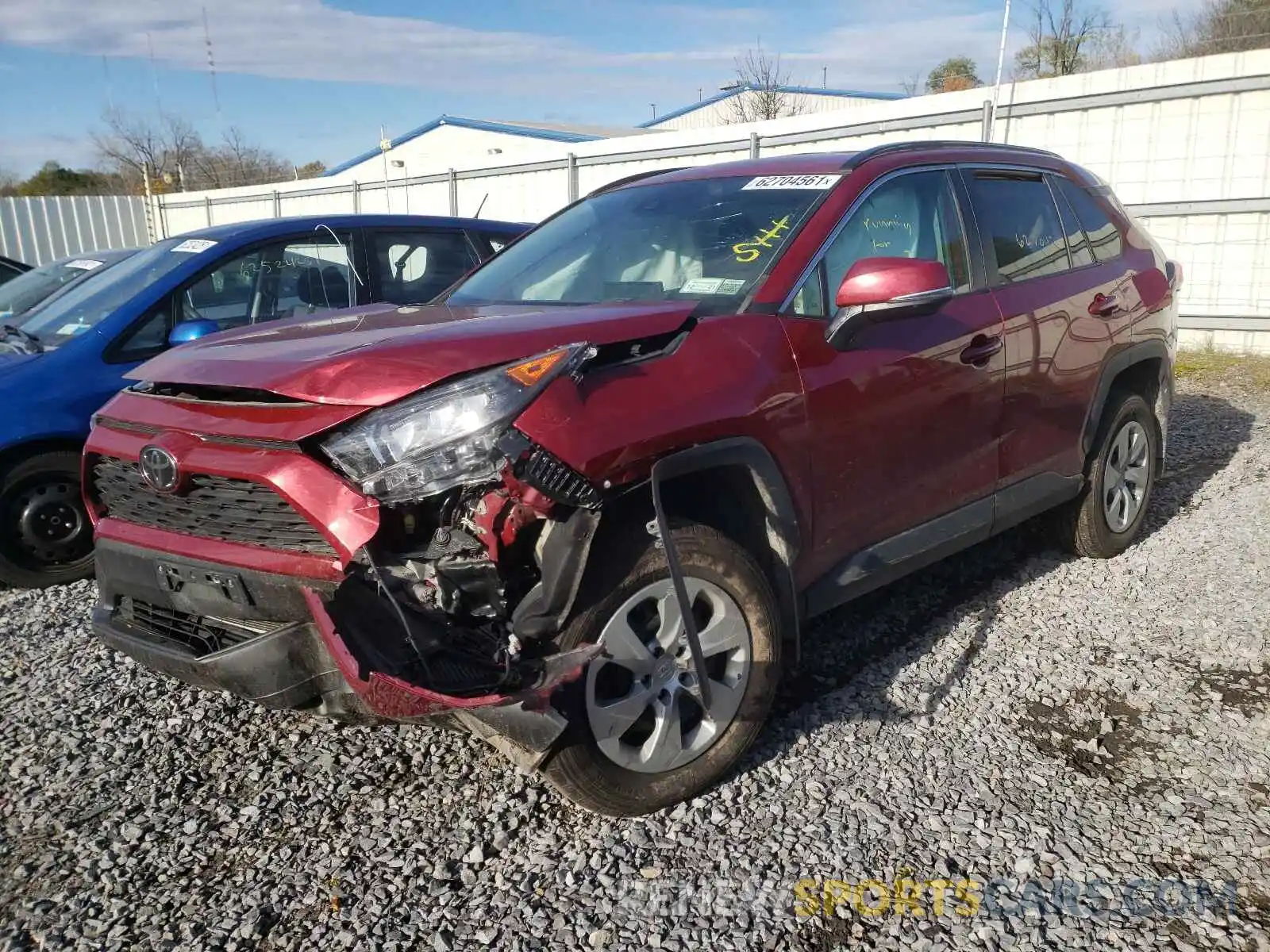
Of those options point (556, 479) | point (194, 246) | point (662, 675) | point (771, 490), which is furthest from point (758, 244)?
point (194, 246)

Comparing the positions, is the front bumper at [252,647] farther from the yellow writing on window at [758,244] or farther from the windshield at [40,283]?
the windshield at [40,283]

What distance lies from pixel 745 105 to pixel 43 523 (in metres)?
27.8

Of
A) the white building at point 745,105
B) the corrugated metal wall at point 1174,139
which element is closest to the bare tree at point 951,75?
the white building at point 745,105

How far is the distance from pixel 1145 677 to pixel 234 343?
11.6 ft

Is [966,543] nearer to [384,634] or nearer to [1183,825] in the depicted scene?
[1183,825]

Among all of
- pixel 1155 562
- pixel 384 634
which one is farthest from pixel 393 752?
pixel 1155 562

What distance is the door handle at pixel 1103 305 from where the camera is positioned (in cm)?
448

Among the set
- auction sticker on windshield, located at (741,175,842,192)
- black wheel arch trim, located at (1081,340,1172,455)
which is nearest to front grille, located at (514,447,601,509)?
auction sticker on windshield, located at (741,175,842,192)

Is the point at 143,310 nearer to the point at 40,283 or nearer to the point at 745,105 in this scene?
the point at 40,283

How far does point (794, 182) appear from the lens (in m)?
3.64

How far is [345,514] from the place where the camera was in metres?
2.38

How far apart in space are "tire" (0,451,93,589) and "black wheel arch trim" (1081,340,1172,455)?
16.0 feet

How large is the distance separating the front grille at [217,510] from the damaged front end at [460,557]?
185 mm

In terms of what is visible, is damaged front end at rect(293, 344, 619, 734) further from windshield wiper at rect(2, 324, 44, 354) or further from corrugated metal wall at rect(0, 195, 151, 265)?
corrugated metal wall at rect(0, 195, 151, 265)
